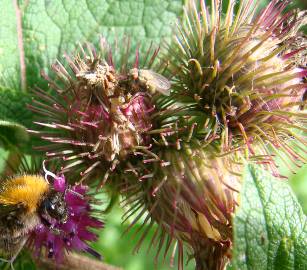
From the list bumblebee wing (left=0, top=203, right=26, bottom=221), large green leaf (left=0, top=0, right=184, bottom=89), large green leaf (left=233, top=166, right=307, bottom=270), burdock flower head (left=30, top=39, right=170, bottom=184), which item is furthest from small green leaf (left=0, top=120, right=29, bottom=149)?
large green leaf (left=233, top=166, right=307, bottom=270)

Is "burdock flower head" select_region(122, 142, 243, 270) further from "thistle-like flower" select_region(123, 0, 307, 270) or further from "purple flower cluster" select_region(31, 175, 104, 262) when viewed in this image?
"purple flower cluster" select_region(31, 175, 104, 262)

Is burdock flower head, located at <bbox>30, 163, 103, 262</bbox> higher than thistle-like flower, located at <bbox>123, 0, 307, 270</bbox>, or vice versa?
thistle-like flower, located at <bbox>123, 0, 307, 270</bbox>

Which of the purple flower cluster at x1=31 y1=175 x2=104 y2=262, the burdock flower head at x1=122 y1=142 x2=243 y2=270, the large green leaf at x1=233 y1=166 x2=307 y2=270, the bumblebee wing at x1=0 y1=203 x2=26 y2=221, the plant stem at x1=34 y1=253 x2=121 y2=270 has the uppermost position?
the large green leaf at x1=233 y1=166 x2=307 y2=270

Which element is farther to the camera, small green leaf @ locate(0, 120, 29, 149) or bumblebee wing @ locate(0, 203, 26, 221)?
small green leaf @ locate(0, 120, 29, 149)

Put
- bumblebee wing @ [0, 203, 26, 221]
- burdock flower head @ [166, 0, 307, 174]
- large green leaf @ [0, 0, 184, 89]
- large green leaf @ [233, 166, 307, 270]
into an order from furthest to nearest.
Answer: large green leaf @ [0, 0, 184, 89] < burdock flower head @ [166, 0, 307, 174] < bumblebee wing @ [0, 203, 26, 221] < large green leaf @ [233, 166, 307, 270]

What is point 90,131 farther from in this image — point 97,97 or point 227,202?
point 227,202

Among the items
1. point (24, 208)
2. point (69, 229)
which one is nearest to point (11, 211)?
point (24, 208)
